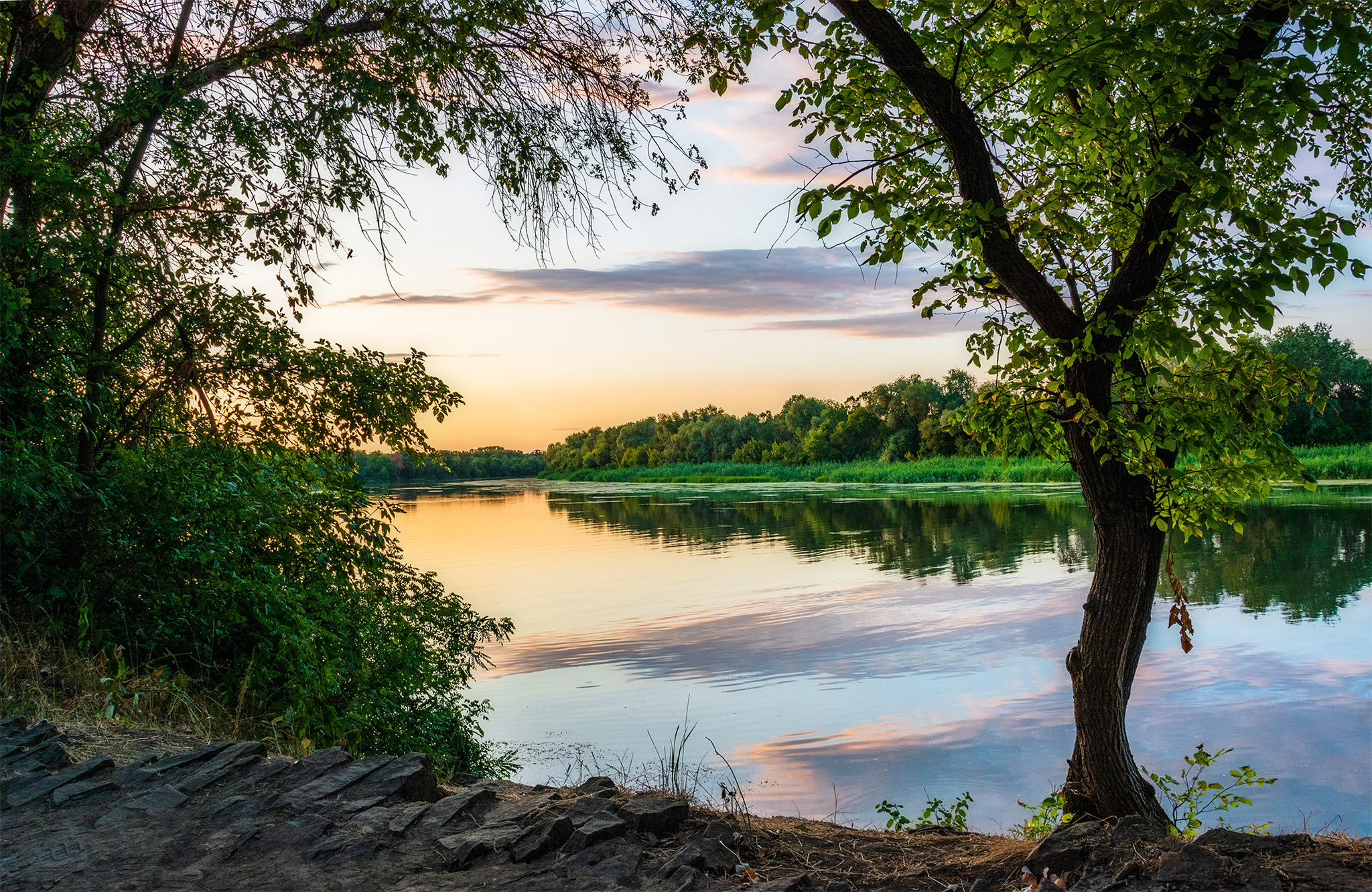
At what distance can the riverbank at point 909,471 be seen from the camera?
1219 inches

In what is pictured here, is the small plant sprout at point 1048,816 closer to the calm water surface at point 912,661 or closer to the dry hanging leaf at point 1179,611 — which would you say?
the dry hanging leaf at point 1179,611

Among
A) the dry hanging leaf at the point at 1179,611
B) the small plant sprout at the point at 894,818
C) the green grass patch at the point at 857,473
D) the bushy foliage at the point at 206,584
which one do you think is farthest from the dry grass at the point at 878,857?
the green grass patch at the point at 857,473

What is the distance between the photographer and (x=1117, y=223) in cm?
488

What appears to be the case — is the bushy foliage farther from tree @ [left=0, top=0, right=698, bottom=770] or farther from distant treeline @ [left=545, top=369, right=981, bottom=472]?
distant treeline @ [left=545, top=369, right=981, bottom=472]

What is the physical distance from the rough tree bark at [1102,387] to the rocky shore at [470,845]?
1309 millimetres

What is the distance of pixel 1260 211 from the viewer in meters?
3.33

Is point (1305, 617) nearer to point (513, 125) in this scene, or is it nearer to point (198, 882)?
point (513, 125)

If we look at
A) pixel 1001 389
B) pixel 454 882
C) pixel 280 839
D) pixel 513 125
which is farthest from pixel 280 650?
pixel 1001 389

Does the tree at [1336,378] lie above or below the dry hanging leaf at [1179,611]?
above

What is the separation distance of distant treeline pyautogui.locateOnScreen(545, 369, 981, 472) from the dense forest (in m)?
0.07

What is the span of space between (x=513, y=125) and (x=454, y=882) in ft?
17.5

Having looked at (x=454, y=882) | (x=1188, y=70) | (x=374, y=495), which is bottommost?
(x=454, y=882)

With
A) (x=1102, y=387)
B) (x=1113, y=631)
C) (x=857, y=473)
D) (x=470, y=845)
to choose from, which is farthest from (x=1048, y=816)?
(x=857, y=473)

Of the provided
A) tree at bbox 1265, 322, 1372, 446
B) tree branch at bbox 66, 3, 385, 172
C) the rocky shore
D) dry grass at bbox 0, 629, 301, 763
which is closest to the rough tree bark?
the rocky shore
